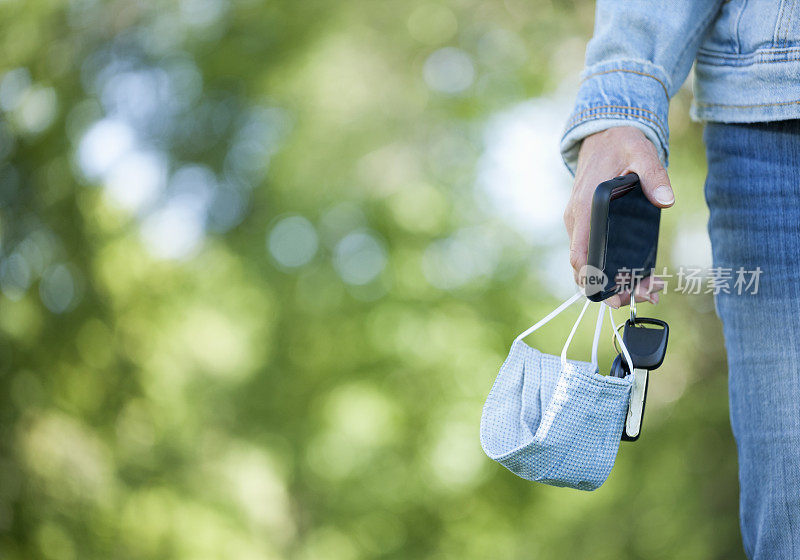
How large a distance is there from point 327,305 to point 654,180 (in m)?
2.51

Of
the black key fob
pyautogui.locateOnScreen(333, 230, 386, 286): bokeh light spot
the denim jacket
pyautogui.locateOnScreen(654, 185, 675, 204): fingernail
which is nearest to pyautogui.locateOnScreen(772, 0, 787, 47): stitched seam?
the denim jacket

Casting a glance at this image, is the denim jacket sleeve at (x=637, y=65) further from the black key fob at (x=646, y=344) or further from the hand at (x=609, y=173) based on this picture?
the black key fob at (x=646, y=344)

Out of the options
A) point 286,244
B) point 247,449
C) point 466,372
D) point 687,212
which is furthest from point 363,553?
point 687,212

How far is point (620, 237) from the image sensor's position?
83 centimetres

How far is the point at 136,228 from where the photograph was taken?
3.37 m


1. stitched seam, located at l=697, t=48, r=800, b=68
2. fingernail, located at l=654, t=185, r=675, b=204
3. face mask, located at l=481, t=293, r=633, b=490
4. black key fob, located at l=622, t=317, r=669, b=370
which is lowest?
face mask, located at l=481, t=293, r=633, b=490

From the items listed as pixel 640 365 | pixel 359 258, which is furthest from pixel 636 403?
pixel 359 258

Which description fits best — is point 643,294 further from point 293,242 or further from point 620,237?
point 293,242

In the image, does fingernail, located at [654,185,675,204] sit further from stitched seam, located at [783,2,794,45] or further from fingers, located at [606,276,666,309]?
stitched seam, located at [783,2,794,45]

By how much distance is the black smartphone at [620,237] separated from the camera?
0.76m

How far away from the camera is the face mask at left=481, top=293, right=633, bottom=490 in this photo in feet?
2.63

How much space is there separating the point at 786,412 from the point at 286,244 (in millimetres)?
2637

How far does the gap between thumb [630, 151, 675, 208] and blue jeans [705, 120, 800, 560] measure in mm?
149

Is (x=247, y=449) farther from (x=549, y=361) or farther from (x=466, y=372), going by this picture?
(x=549, y=361)
